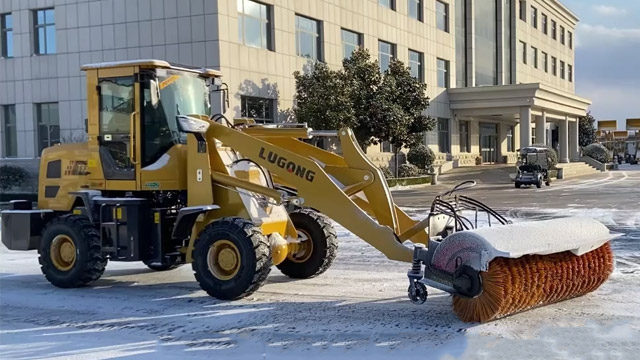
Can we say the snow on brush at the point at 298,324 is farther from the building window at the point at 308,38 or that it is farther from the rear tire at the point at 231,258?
the building window at the point at 308,38

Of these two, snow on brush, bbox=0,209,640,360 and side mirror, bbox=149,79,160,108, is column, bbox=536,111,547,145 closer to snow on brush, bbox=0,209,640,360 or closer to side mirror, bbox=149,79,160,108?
snow on brush, bbox=0,209,640,360

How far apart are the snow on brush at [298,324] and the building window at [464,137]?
4094cm

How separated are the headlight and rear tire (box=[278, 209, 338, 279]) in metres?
2.13

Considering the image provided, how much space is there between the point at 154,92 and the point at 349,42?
91.3 feet

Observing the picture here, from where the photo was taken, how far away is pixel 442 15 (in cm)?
4762

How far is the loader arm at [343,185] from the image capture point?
7.18 metres

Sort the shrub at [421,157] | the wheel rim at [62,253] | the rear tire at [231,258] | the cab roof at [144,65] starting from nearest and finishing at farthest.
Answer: the rear tire at [231,258] → the cab roof at [144,65] → the wheel rim at [62,253] → the shrub at [421,157]

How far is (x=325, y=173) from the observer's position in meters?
7.51

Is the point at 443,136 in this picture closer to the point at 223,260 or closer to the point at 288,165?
the point at 288,165

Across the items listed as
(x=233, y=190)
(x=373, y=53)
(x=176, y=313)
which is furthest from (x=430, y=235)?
(x=373, y=53)

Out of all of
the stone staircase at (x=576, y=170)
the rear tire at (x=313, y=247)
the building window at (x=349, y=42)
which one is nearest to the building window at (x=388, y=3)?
the building window at (x=349, y=42)

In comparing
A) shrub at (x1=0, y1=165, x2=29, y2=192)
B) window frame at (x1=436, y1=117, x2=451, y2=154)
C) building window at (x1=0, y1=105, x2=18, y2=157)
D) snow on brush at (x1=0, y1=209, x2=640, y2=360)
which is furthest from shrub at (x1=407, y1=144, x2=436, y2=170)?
snow on brush at (x1=0, y1=209, x2=640, y2=360)

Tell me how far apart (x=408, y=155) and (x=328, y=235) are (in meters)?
31.2

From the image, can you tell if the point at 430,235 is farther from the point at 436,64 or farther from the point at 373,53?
the point at 436,64
